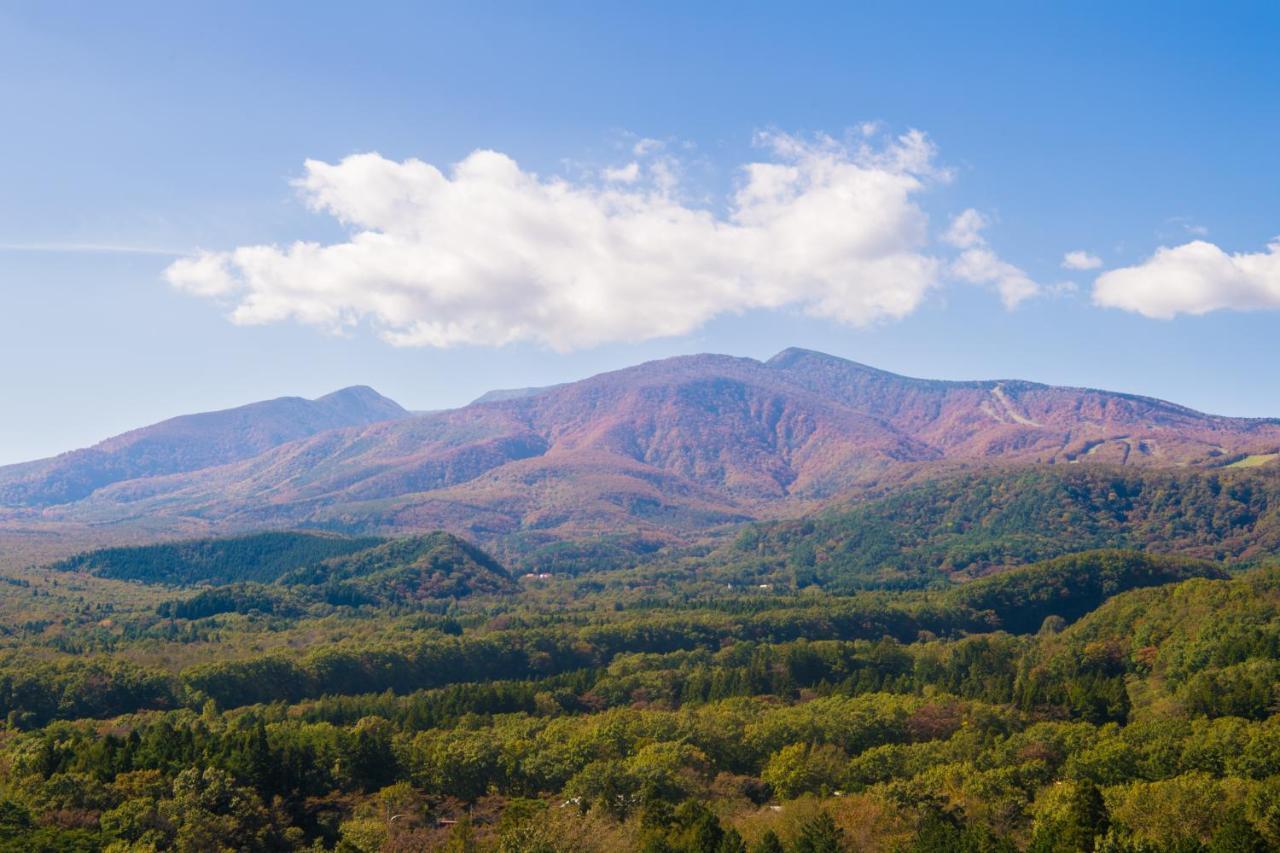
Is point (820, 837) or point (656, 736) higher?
point (820, 837)

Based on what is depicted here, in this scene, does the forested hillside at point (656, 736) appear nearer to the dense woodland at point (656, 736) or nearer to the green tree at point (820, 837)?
the green tree at point (820, 837)

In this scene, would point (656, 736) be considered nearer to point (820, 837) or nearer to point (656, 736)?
point (656, 736)

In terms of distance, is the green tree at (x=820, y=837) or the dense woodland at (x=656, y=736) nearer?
the green tree at (x=820, y=837)

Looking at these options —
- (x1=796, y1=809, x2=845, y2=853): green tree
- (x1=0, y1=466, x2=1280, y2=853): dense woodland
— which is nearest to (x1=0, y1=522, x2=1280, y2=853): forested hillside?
(x1=796, y1=809, x2=845, y2=853): green tree

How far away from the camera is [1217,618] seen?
342 ft

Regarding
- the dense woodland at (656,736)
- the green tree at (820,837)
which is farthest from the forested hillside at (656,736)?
the dense woodland at (656,736)

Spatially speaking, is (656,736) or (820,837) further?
(656,736)

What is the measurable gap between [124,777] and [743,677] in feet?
216

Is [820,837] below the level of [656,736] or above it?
above

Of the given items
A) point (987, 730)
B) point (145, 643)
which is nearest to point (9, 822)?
point (987, 730)

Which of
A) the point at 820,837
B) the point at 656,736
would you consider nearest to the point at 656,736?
the point at 656,736

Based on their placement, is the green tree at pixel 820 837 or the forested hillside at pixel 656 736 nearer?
the green tree at pixel 820 837

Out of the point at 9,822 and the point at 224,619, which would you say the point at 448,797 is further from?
the point at 224,619

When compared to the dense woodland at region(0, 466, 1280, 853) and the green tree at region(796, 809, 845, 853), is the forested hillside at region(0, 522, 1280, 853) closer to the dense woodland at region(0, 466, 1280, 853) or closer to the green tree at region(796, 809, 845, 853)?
the green tree at region(796, 809, 845, 853)
